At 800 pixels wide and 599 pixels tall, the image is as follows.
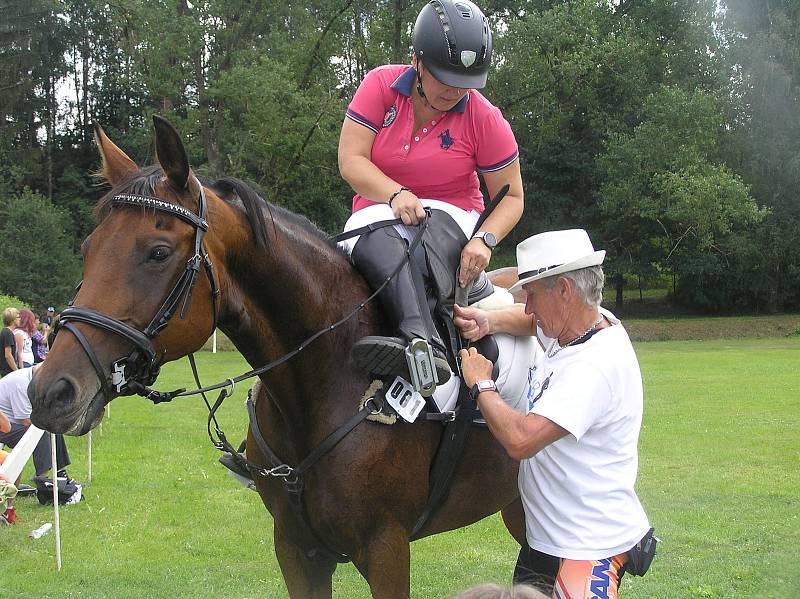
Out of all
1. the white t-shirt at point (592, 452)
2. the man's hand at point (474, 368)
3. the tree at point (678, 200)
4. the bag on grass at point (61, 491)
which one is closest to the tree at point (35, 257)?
the tree at point (678, 200)

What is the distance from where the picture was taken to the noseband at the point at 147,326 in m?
2.55

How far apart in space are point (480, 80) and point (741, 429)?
37.4 ft

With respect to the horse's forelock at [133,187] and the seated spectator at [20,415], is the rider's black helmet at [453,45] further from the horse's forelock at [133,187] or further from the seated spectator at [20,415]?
the seated spectator at [20,415]

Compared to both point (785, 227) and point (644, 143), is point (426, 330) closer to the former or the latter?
point (644, 143)

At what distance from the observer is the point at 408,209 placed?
3352 mm

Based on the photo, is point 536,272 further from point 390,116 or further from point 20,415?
point 20,415

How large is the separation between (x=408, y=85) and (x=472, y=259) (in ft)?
2.82

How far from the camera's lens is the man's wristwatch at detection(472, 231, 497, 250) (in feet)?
11.5

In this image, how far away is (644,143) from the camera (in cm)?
3553

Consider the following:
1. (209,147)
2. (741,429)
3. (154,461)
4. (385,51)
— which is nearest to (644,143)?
(385,51)

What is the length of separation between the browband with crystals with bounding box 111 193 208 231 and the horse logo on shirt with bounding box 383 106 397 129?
1.18 meters

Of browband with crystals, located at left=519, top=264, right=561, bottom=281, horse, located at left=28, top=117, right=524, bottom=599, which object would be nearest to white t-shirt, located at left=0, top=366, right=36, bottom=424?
horse, located at left=28, top=117, right=524, bottom=599

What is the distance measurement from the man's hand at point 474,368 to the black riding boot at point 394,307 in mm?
85

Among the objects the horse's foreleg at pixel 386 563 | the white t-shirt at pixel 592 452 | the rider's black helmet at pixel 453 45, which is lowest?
the horse's foreleg at pixel 386 563
